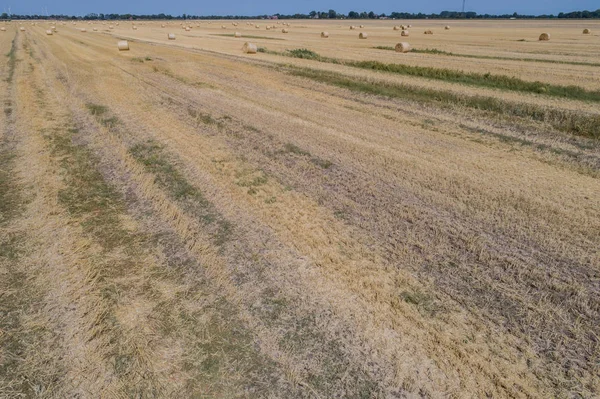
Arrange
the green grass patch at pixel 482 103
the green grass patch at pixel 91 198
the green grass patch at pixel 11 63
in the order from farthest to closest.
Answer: the green grass patch at pixel 11 63 → the green grass patch at pixel 482 103 → the green grass patch at pixel 91 198

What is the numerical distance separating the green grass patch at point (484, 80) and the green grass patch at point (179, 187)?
497 inches

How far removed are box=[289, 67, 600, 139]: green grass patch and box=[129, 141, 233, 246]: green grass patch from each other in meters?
8.70

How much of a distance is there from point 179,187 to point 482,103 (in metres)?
10.0

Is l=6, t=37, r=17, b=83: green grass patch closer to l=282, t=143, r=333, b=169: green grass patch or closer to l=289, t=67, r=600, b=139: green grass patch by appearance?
l=289, t=67, r=600, b=139: green grass patch

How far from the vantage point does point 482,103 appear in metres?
12.0

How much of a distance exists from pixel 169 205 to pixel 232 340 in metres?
2.89

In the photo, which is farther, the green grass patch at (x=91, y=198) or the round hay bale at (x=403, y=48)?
the round hay bale at (x=403, y=48)

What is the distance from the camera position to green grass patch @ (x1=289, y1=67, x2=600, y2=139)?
964 cm

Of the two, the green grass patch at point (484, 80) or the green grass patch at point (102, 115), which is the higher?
the green grass patch at point (484, 80)

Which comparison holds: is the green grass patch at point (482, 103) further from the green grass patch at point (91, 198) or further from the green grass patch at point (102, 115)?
the green grass patch at point (91, 198)

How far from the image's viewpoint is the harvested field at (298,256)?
3.03m

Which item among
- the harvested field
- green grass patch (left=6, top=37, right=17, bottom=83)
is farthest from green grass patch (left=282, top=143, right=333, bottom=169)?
green grass patch (left=6, top=37, right=17, bottom=83)

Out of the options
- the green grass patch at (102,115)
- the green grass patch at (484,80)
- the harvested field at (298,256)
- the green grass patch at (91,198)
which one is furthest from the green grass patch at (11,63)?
the green grass patch at (484,80)

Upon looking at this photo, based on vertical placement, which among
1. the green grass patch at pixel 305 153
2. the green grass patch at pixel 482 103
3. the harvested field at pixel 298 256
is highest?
the green grass patch at pixel 482 103
